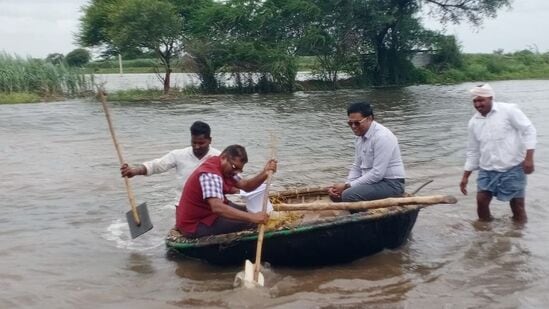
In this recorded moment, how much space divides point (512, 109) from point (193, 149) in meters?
3.16

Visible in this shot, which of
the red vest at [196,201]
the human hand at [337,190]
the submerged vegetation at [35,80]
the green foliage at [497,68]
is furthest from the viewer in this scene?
the green foliage at [497,68]

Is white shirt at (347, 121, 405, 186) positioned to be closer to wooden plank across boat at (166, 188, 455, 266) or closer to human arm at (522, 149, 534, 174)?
wooden plank across boat at (166, 188, 455, 266)

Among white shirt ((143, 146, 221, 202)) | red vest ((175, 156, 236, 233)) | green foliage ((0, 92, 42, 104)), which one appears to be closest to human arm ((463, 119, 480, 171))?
white shirt ((143, 146, 221, 202))

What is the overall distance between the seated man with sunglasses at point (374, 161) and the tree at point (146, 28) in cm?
2098

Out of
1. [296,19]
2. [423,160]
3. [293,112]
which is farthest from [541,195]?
[296,19]

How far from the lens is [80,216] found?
845 centimetres

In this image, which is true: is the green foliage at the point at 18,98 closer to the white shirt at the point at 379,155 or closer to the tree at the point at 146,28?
the tree at the point at 146,28

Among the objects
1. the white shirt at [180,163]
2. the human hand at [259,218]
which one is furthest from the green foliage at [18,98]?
the human hand at [259,218]

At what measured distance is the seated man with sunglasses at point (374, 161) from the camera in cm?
631

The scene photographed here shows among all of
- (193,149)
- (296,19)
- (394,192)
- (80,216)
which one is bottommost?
(80,216)

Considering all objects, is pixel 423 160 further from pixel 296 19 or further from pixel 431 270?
pixel 296 19

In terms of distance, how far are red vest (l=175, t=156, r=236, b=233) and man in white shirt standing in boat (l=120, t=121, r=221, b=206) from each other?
629mm

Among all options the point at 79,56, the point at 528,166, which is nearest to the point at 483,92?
the point at 528,166

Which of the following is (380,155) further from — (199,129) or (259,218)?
(199,129)
